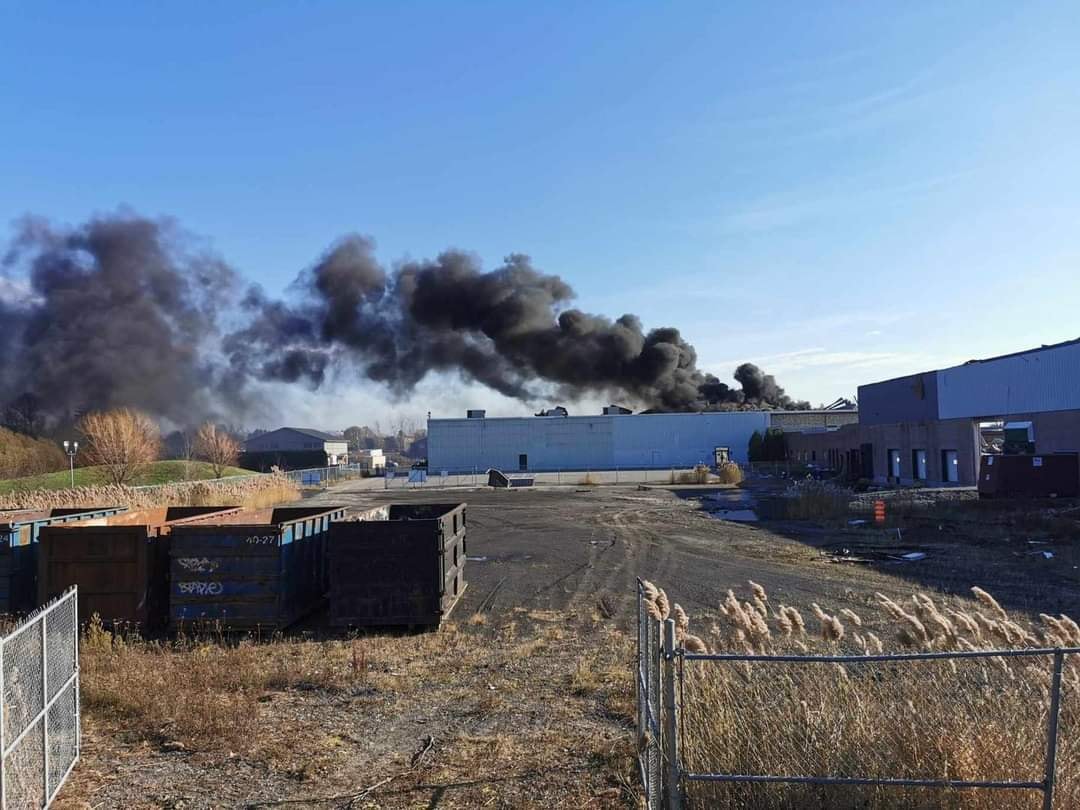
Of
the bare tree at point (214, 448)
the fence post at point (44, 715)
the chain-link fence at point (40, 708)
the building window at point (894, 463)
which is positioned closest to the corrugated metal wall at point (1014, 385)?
the building window at point (894, 463)

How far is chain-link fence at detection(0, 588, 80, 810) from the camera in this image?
4.69 m

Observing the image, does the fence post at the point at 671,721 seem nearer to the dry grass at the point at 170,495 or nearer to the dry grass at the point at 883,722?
the dry grass at the point at 883,722

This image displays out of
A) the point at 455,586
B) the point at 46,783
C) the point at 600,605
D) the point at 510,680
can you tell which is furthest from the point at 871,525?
the point at 46,783

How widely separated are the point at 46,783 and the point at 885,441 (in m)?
43.0

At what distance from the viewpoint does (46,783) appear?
4.80 meters

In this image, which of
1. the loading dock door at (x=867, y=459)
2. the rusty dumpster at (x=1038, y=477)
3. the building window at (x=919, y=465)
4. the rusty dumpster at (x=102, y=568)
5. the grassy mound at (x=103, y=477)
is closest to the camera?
the rusty dumpster at (x=102, y=568)

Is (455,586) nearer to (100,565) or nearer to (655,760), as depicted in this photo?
(100,565)

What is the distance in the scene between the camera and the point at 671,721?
4.03 m

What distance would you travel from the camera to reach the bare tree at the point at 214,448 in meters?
49.0

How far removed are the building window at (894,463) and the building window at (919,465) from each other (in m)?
1.40

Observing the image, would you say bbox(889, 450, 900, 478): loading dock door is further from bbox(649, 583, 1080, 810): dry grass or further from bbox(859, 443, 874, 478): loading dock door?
bbox(649, 583, 1080, 810): dry grass

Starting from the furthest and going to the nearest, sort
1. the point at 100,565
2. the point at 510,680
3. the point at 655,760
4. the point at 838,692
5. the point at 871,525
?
the point at 871,525 → the point at 100,565 → the point at 510,680 → the point at 838,692 → the point at 655,760

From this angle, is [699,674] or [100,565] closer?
[699,674]

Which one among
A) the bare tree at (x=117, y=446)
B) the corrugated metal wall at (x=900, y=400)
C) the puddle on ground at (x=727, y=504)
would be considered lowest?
the puddle on ground at (x=727, y=504)
